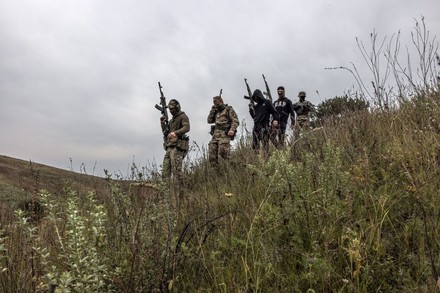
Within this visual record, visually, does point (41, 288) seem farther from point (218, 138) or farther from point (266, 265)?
point (218, 138)

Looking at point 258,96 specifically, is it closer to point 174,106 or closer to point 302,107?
point 302,107

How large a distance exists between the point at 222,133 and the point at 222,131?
0.16 ft

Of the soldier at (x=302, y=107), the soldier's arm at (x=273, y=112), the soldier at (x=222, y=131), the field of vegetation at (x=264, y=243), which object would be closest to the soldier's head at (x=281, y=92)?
the soldier's arm at (x=273, y=112)

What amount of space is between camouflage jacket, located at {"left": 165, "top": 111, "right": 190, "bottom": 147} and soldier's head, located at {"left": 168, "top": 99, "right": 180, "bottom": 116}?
0.09 m

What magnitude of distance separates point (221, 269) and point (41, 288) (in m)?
0.96

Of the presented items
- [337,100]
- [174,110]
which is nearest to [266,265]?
[174,110]

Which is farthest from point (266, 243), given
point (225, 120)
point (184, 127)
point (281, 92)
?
point (281, 92)

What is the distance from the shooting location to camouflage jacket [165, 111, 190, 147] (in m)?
7.48

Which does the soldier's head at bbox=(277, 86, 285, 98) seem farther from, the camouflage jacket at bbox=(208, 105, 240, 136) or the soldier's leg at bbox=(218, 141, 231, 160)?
the soldier's leg at bbox=(218, 141, 231, 160)

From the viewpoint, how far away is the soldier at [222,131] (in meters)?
8.00

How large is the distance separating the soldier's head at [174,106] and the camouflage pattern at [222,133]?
37.7 inches

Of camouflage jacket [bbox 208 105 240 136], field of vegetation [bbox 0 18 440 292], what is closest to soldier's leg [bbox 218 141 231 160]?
camouflage jacket [bbox 208 105 240 136]

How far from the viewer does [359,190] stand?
2.90 metres

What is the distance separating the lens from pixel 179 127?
25.7 feet
